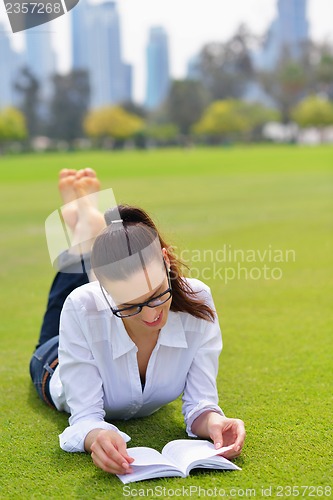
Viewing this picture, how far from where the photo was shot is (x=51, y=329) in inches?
121

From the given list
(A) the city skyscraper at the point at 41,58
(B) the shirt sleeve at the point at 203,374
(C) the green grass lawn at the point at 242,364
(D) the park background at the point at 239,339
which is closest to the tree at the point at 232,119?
(A) the city skyscraper at the point at 41,58

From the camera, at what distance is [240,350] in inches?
145

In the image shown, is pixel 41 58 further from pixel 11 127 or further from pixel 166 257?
pixel 166 257

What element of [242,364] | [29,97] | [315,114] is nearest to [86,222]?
[242,364]

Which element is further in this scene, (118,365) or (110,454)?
(118,365)

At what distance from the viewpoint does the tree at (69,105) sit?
74875 millimetres

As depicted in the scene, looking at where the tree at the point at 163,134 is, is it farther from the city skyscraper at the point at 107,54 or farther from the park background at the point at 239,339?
the park background at the point at 239,339

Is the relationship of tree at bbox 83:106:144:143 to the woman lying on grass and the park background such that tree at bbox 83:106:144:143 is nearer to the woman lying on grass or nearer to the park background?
the park background

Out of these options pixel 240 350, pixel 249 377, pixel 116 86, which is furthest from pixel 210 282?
pixel 116 86

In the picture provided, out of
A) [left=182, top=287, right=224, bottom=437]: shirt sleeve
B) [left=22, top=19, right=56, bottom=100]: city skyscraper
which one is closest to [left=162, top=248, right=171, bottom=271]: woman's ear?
[left=182, top=287, right=224, bottom=437]: shirt sleeve

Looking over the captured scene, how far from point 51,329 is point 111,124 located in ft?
240

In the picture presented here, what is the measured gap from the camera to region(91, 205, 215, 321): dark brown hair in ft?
7.14

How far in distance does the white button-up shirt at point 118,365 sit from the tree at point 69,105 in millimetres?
73643

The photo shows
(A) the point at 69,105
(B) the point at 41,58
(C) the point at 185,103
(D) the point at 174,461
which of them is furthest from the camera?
(B) the point at 41,58
